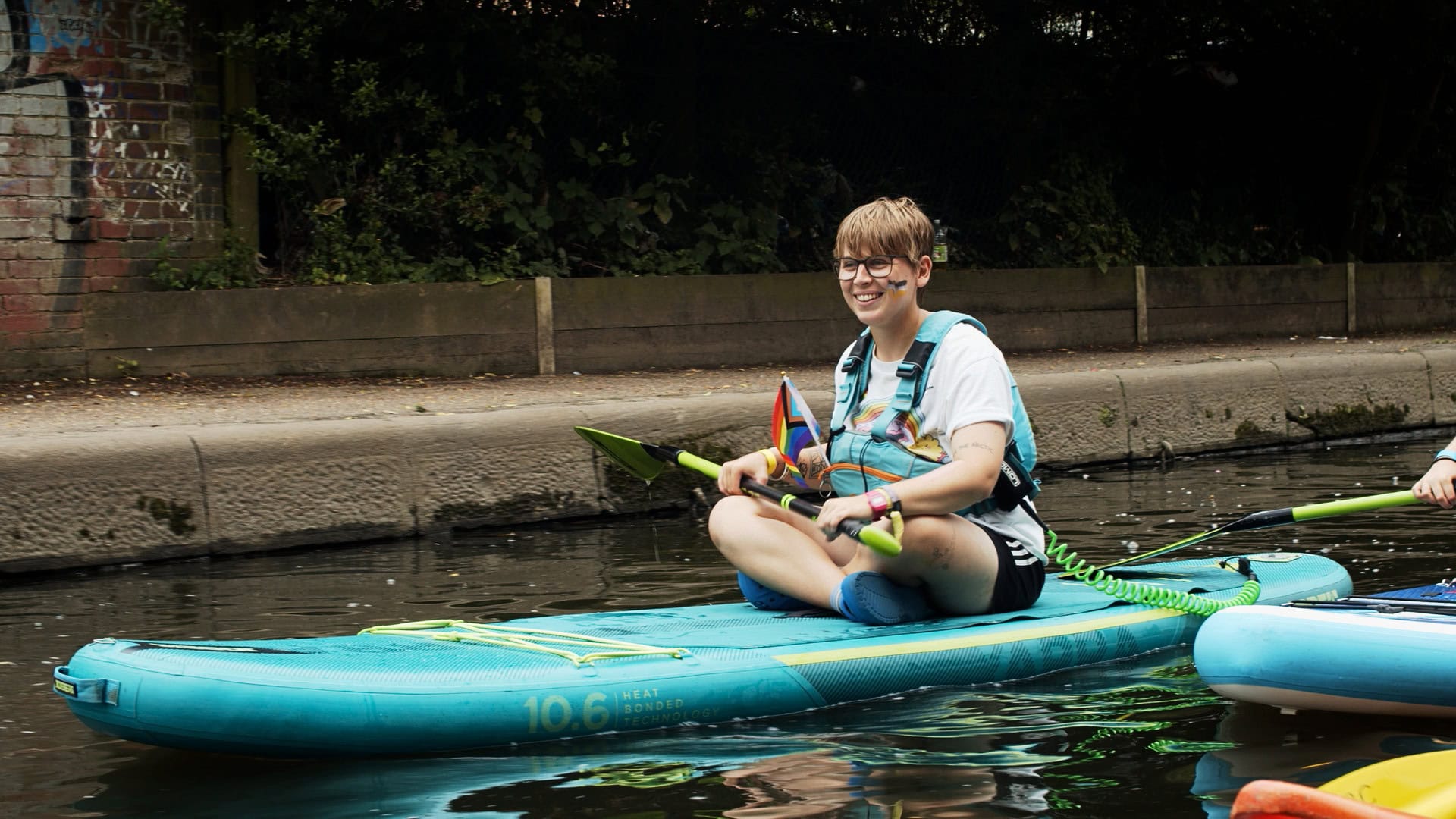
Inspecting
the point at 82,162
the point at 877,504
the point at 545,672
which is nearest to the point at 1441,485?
the point at 877,504

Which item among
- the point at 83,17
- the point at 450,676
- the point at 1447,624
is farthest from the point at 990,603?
the point at 83,17

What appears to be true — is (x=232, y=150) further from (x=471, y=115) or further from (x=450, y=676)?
(x=450, y=676)

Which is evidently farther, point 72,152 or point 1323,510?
point 72,152

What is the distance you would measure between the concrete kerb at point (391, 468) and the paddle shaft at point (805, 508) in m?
2.77

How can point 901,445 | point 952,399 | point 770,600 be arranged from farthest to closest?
point 770,600 → point 901,445 → point 952,399

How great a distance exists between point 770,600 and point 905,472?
70 centimetres

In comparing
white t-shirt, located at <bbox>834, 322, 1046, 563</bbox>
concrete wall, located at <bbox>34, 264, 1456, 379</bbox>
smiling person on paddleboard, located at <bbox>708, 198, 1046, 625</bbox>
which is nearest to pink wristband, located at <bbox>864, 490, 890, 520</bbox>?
smiling person on paddleboard, located at <bbox>708, 198, 1046, 625</bbox>

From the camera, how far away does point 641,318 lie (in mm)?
10344

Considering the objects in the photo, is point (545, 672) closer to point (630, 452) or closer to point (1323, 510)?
point (630, 452)

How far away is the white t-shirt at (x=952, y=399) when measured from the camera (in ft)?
13.3

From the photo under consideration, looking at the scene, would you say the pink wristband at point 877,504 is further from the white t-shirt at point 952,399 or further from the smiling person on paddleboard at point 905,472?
the white t-shirt at point 952,399

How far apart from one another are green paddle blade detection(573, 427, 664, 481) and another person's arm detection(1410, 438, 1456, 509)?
7.13ft

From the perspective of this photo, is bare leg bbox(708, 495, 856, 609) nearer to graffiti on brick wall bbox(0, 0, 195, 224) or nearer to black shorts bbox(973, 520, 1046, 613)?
black shorts bbox(973, 520, 1046, 613)

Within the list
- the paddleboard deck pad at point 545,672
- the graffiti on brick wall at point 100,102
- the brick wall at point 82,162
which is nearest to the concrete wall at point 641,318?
the brick wall at point 82,162
